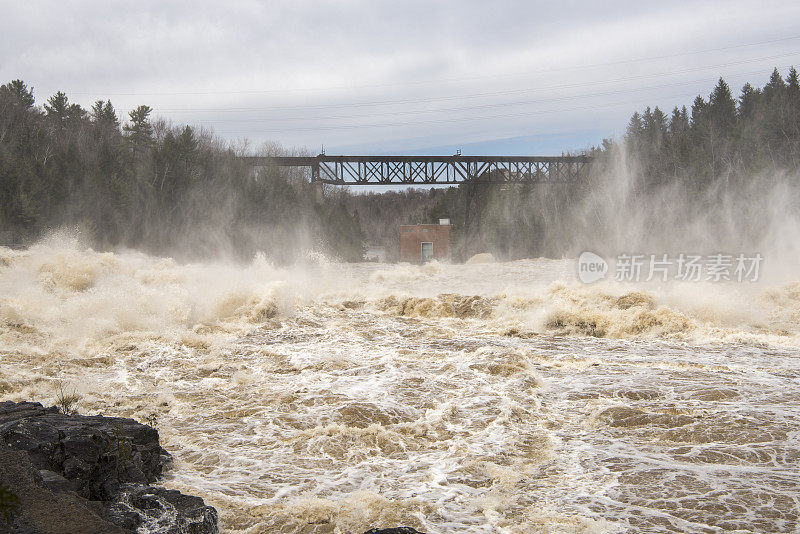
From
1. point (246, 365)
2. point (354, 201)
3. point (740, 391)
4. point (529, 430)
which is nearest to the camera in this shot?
point (529, 430)

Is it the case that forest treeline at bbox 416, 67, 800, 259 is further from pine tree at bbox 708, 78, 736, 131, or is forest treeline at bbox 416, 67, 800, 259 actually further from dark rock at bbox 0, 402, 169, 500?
dark rock at bbox 0, 402, 169, 500

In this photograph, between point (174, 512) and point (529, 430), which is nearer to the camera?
point (174, 512)

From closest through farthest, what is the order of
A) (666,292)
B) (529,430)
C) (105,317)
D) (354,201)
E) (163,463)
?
(163,463), (529,430), (105,317), (666,292), (354,201)

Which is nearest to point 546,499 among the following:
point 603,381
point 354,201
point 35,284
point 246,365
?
point 603,381

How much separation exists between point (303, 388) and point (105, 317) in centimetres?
716

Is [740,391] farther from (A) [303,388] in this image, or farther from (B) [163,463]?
(B) [163,463]

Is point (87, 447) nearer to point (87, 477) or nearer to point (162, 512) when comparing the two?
point (87, 477)

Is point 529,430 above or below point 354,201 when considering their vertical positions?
below

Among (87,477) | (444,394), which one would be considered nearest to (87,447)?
(87,477)

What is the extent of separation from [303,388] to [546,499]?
215 inches

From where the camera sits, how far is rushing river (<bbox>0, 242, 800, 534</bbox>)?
21.3 ft

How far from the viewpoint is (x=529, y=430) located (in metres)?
8.79

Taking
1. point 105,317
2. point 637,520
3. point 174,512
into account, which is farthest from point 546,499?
point 105,317

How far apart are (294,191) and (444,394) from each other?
5095cm
